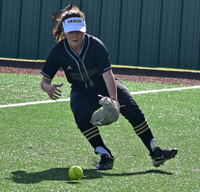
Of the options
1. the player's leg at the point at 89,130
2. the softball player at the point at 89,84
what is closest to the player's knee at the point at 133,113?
the softball player at the point at 89,84

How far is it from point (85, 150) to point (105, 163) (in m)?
0.73

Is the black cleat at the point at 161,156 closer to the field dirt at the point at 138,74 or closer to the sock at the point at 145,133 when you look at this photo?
the sock at the point at 145,133

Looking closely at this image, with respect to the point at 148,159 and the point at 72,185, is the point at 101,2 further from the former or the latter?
the point at 72,185

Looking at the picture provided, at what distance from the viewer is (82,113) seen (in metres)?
4.75

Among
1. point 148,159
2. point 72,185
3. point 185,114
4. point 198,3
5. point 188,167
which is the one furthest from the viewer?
point 198,3

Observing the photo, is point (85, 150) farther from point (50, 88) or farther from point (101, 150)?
point (50, 88)

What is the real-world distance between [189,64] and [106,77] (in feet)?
39.3

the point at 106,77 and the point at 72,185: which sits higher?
the point at 106,77

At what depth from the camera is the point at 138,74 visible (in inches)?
556

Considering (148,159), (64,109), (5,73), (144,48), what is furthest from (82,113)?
(144,48)

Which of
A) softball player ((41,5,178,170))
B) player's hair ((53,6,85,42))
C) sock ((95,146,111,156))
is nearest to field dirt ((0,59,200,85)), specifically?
player's hair ((53,6,85,42))

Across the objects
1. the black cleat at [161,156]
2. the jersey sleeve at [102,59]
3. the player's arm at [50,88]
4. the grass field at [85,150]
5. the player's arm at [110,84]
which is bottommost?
the grass field at [85,150]

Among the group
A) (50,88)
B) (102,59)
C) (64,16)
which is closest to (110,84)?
(102,59)

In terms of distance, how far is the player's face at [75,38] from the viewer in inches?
190
